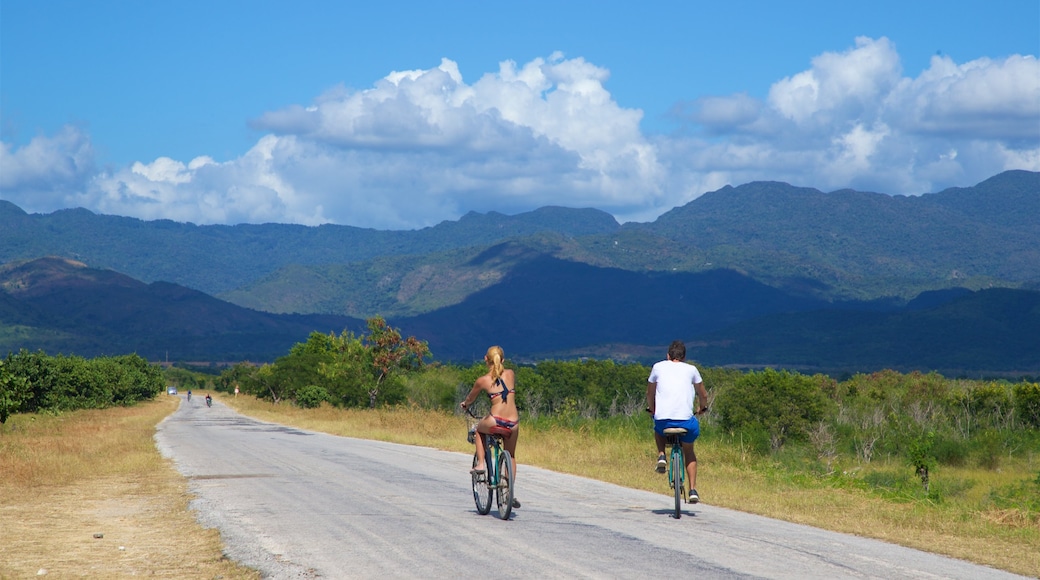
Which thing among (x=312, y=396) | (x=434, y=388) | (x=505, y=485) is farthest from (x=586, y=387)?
(x=505, y=485)

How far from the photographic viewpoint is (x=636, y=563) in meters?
9.95

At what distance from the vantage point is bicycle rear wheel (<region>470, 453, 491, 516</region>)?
1340 centimetres

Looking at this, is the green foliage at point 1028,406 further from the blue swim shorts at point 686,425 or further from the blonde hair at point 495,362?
the blonde hair at point 495,362

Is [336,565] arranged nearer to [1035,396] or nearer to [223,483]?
[223,483]

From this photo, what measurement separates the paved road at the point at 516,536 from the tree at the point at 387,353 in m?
63.8

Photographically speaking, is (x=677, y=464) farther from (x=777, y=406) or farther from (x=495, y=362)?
(x=777, y=406)

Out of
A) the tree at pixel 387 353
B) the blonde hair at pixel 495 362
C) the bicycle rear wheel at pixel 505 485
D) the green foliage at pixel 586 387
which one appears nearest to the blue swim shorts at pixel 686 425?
the bicycle rear wheel at pixel 505 485

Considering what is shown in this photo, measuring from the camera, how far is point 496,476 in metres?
13.1

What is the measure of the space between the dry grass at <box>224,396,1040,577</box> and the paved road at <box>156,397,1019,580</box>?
21.8 inches

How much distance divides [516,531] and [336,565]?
268 cm

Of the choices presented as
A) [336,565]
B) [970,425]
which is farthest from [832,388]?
[336,565]

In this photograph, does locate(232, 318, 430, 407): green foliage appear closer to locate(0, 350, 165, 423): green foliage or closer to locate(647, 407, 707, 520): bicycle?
locate(0, 350, 165, 423): green foliage

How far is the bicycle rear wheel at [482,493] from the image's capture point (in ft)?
44.0

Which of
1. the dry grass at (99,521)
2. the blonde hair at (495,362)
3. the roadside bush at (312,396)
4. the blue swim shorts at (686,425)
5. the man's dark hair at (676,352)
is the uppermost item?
the man's dark hair at (676,352)
